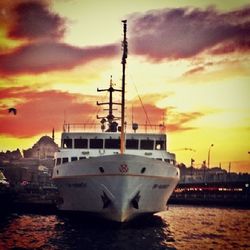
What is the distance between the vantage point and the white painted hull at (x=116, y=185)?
29328mm

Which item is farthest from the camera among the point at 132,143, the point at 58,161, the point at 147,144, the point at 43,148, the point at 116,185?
the point at 43,148

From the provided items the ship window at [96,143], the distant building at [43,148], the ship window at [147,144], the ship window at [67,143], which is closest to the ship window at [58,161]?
the ship window at [67,143]

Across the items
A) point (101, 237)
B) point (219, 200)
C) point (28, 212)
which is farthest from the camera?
point (219, 200)

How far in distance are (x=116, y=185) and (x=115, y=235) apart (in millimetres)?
3422

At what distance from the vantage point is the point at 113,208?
2981cm

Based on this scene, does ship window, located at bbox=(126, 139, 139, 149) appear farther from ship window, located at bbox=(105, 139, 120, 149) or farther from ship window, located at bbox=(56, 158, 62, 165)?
ship window, located at bbox=(56, 158, 62, 165)

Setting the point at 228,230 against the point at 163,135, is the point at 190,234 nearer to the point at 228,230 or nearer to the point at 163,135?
the point at 228,230

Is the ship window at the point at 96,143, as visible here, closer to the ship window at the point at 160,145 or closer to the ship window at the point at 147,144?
the ship window at the point at 147,144

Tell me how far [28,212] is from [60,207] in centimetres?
1295

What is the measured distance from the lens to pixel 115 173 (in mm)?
29281

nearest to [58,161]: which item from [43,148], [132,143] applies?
[132,143]

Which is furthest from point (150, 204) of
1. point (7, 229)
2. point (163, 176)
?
point (7, 229)

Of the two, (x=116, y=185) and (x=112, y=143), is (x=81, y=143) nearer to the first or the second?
(x=112, y=143)

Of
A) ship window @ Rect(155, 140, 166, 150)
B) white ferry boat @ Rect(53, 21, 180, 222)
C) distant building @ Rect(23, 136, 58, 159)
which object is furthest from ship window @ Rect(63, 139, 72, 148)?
distant building @ Rect(23, 136, 58, 159)
